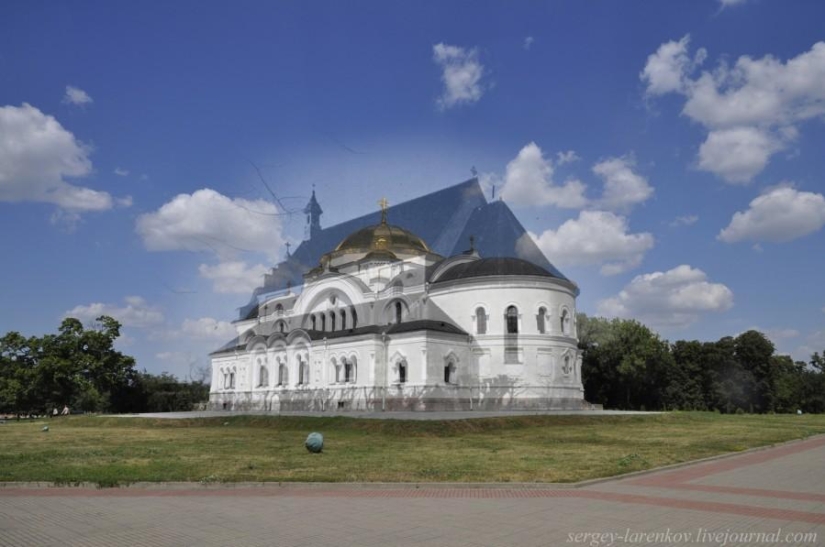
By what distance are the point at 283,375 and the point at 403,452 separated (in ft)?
125

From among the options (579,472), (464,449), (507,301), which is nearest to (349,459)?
(464,449)

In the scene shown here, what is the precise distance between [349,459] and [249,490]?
19.5ft

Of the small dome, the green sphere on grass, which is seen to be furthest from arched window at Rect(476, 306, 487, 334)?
the green sphere on grass

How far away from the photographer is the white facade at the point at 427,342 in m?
49.5

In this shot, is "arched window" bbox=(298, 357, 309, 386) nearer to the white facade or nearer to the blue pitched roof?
the white facade

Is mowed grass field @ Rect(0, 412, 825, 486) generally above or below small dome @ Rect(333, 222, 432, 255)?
below

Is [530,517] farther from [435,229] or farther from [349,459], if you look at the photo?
[435,229]

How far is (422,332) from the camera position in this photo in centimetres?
4859

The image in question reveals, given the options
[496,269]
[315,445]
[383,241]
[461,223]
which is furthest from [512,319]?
[315,445]

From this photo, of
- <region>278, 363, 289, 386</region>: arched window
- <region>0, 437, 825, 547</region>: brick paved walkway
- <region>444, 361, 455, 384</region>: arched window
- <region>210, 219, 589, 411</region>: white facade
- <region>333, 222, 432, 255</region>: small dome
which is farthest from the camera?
<region>333, 222, 432, 255</region>: small dome

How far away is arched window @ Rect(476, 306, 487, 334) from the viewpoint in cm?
5250

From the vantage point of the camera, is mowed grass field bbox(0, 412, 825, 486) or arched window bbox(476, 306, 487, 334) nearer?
mowed grass field bbox(0, 412, 825, 486)

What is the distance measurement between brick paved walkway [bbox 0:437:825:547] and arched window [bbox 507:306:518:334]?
36.6m

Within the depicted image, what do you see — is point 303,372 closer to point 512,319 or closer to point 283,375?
point 283,375
